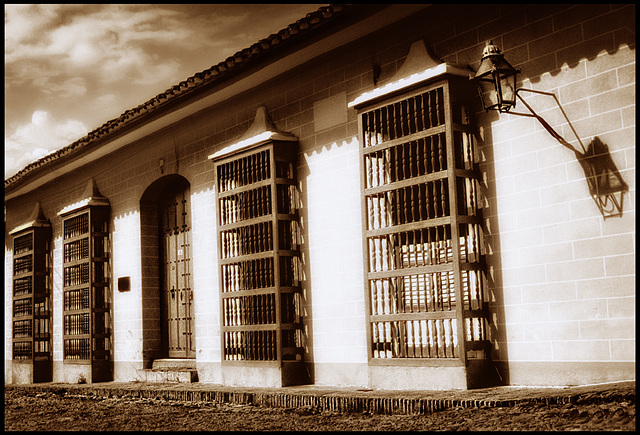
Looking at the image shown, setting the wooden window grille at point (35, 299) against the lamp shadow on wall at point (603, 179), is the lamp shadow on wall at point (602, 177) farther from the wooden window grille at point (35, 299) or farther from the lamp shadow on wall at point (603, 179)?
the wooden window grille at point (35, 299)

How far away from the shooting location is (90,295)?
12820 mm

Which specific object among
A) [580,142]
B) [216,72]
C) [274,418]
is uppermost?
[216,72]

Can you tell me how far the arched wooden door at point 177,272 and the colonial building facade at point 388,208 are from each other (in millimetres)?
34

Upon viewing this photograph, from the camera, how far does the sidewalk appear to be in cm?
559

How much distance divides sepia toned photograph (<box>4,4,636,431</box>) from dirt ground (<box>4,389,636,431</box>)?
0.04 meters

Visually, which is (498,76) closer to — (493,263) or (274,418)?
(493,263)

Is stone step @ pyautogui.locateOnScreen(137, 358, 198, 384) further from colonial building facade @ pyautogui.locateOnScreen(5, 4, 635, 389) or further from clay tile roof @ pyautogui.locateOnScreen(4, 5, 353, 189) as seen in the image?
clay tile roof @ pyautogui.locateOnScreen(4, 5, 353, 189)

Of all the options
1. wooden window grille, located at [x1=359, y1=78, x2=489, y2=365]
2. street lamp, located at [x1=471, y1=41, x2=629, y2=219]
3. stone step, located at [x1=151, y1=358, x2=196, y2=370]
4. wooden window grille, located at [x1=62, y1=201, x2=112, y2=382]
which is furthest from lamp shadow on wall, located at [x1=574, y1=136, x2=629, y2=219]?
wooden window grille, located at [x1=62, y1=201, x2=112, y2=382]

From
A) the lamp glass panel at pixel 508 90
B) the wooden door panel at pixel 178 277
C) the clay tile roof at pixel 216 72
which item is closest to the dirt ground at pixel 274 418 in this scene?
the wooden door panel at pixel 178 277

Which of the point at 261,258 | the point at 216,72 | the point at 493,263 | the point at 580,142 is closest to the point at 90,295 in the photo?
the point at 261,258

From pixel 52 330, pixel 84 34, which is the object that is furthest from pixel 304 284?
pixel 84 34

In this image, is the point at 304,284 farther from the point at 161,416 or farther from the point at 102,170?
the point at 102,170

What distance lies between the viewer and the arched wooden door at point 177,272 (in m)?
11.6

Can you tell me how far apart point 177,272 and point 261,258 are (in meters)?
3.01
